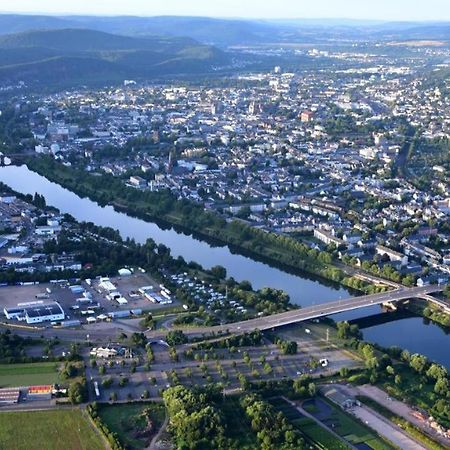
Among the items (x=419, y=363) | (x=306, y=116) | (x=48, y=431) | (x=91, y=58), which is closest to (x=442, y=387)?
(x=419, y=363)

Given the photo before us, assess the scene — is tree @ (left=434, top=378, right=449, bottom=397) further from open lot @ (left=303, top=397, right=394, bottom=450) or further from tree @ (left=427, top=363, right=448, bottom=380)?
open lot @ (left=303, top=397, right=394, bottom=450)

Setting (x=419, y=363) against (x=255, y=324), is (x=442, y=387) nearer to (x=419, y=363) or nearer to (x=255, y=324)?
(x=419, y=363)

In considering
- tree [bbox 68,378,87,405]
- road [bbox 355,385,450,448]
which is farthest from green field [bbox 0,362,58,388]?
road [bbox 355,385,450,448]

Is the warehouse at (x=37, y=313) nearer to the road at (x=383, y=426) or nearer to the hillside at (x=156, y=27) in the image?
the road at (x=383, y=426)

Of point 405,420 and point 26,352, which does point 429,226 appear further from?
point 26,352

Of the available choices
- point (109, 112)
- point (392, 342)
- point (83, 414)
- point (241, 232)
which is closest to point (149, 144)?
point (109, 112)

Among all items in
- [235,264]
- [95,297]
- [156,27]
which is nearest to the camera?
[95,297]

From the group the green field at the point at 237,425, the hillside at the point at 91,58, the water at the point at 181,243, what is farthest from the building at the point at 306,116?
the green field at the point at 237,425
